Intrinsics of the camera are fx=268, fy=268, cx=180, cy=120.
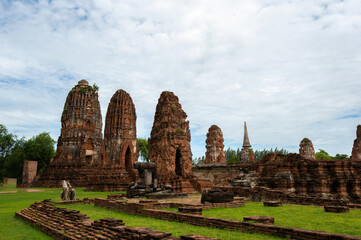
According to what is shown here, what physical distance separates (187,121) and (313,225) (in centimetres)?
1598

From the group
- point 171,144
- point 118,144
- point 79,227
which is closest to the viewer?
point 79,227

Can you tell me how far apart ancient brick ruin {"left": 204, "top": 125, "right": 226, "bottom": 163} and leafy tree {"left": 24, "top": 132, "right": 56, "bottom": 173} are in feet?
91.6

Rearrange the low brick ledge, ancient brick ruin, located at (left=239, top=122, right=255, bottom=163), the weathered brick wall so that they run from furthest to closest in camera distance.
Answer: ancient brick ruin, located at (left=239, top=122, right=255, bottom=163), the weathered brick wall, the low brick ledge

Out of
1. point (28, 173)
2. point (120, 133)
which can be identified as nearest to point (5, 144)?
point (28, 173)

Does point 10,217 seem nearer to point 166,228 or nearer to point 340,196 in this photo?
point 166,228

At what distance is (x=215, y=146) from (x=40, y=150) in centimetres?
2938

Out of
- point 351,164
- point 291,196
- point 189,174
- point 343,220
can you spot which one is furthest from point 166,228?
point 189,174

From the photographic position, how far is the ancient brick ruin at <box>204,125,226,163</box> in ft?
94.0

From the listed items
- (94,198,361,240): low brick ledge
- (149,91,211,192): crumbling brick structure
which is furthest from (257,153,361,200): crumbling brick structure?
(94,198,361,240): low brick ledge

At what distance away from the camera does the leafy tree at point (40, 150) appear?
42.0 meters

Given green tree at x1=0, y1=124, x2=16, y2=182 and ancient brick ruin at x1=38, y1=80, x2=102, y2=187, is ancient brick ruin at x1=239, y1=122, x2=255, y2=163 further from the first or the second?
green tree at x1=0, y1=124, x2=16, y2=182

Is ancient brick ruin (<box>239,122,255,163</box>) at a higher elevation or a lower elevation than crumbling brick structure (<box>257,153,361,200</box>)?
higher

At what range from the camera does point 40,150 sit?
139 feet

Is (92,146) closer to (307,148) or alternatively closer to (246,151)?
(246,151)
